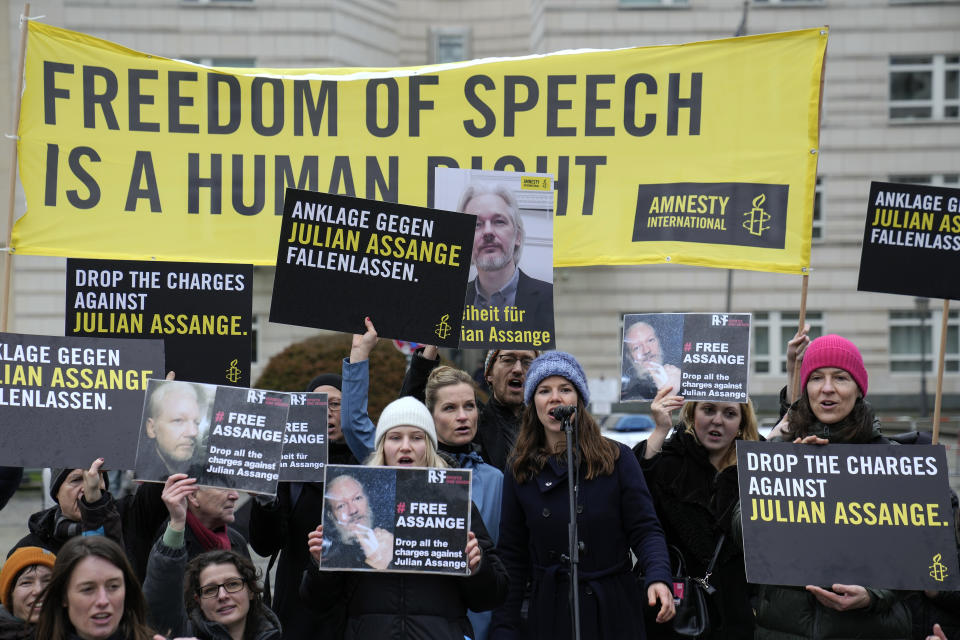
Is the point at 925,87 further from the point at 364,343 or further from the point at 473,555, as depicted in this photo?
the point at 473,555

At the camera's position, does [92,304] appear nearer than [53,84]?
Yes

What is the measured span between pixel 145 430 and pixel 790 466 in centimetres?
282

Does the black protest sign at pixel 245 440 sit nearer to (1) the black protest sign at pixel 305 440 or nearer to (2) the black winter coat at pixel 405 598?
(1) the black protest sign at pixel 305 440

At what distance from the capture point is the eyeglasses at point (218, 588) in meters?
4.56

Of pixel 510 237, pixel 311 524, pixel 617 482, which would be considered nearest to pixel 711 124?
pixel 510 237

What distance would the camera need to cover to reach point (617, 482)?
5.05m

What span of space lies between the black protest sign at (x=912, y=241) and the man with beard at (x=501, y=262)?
5.98 feet

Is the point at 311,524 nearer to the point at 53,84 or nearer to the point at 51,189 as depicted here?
the point at 51,189

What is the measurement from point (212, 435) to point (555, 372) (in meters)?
1.57

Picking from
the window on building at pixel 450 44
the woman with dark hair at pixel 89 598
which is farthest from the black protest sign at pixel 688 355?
the window on building at pixel 450 44

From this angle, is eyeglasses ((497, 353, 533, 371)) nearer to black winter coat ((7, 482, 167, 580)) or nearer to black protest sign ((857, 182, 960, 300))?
black protest sign ((857, 182, 960, 300))

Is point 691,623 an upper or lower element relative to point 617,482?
lower

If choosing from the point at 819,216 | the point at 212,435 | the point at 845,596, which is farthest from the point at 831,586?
the point at 819,216

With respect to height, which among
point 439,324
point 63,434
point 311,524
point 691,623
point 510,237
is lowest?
point 691,623
